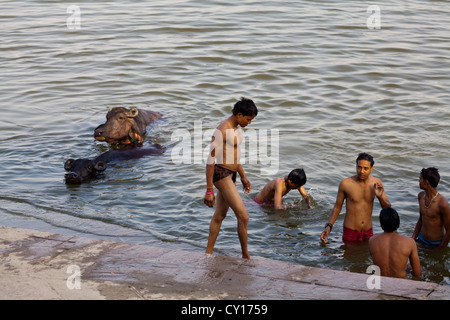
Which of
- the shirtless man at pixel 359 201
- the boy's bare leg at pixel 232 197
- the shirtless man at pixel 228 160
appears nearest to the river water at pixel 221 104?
the shirtless man at pixel 359 201

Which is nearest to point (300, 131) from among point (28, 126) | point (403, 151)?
point (403, 151)

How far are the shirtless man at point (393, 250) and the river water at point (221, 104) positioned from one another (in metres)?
0.65

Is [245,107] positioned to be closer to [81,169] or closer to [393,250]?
[393,250]

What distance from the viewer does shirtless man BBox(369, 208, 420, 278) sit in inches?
235

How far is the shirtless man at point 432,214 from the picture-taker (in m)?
6.73

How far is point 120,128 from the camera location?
36.0ft

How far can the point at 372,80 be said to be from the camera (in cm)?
1441

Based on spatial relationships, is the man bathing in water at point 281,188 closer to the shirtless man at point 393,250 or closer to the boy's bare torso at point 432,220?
the boy's bare torso at point 432,220

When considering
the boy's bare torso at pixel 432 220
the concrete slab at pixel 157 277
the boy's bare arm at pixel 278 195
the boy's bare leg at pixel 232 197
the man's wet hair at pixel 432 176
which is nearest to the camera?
the concrete slab at pixel 157 277

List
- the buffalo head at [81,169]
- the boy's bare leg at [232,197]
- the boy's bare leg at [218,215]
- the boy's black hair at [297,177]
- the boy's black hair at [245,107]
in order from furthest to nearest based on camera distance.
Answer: the buffalo head at [81,169] → the boy's black hair at [297,177] → the boy's bare leg at [218,215] → the boy's bare leg at [232,197] → the boy's black hair at [245,107]

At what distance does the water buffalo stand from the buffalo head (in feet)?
4.27

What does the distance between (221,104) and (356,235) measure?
6530mm

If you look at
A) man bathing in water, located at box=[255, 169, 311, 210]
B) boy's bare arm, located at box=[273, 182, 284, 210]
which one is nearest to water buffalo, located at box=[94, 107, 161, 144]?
man bathing in water, located at box=[255, 169, 311, 210]

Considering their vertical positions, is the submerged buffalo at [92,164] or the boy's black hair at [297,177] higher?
the boy's black hair at [297,177]
